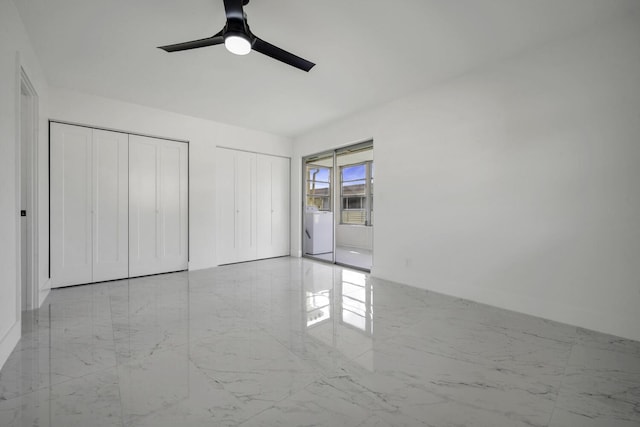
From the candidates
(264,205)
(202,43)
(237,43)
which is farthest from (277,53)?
(264,205)

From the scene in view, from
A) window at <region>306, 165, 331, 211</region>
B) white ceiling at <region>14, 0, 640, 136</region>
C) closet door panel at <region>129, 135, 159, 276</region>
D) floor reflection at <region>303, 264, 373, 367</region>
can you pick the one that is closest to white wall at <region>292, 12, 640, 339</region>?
white ceiling at <region>14, 0, 640, 136</region>

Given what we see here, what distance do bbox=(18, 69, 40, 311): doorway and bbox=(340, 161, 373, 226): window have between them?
5.23m

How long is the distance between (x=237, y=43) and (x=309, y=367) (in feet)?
7.85

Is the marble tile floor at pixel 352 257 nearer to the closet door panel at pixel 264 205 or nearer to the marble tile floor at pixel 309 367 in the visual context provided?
the closet door panel at pixel 264 205

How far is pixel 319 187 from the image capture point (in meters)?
6.28

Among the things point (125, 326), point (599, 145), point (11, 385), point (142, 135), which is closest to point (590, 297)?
point (599, 145)

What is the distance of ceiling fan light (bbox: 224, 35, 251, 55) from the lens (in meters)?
2.05

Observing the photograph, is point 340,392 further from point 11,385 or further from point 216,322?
point 11,385

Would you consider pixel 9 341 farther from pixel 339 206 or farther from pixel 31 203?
pixel 339 206

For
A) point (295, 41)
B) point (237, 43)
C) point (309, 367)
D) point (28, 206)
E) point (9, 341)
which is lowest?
point (309, 367)

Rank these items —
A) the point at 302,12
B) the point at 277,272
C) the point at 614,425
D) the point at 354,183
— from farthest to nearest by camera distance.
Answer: the point at 354,183, the point at 277,272, the point at 302,12, the point at 614,425

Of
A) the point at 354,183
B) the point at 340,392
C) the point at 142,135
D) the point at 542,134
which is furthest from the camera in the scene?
the point at 354,183

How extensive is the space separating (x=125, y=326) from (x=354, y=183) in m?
5.25

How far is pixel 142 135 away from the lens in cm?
426
